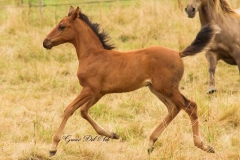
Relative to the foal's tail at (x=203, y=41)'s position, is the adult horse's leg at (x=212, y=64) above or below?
below

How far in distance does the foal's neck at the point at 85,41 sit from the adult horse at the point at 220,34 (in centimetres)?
271

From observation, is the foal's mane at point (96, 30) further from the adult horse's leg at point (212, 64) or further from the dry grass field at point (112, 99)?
the adult horse's leg at point (212, 64)

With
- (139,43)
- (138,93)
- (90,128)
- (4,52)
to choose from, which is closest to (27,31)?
(4,52)

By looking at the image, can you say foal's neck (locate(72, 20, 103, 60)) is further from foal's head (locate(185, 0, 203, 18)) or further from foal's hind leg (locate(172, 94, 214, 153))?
foal's head (locate(185, 0, 203, 18))

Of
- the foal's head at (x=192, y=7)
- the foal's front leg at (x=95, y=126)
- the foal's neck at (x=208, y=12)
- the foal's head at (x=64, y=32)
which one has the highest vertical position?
the foal's head at (x=64, y=32)

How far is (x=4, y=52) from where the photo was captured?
10.7 m

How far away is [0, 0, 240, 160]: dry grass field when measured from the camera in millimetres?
5867

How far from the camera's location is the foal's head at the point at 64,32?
625 cm

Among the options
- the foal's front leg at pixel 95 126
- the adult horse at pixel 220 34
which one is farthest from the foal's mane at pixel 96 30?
the adult horse at pixel 220 34

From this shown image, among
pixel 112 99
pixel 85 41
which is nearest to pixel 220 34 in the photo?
pixel 112 99

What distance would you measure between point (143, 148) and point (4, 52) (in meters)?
5.41

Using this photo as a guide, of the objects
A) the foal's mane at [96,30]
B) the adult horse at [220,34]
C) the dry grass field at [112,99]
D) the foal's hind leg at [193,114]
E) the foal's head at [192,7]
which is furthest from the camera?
the adult horse at [220,34]

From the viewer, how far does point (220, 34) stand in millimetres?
8773

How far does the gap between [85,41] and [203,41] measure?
49.7 inches
